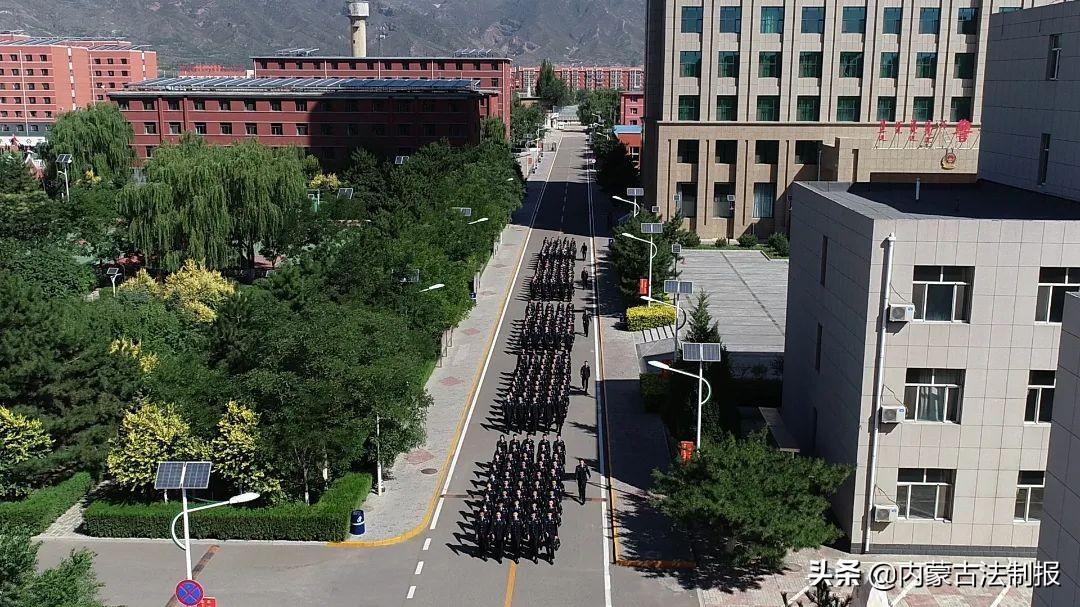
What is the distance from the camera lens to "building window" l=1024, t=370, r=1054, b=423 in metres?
19.9

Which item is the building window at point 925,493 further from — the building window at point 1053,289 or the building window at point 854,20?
the building window at point 854,20

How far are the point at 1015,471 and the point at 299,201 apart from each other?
37278 millimetres

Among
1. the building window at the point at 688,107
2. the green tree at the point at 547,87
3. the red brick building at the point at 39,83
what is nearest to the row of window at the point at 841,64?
the building window at the point at 688,107

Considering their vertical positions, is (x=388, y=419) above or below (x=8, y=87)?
below

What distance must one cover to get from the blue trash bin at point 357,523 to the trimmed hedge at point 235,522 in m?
0.16

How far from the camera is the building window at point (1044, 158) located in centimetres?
2356

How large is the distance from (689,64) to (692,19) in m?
2.56

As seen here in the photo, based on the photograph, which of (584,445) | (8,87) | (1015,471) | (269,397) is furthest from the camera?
(8,87)

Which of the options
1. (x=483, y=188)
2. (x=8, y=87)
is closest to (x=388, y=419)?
(x=483, y=188)

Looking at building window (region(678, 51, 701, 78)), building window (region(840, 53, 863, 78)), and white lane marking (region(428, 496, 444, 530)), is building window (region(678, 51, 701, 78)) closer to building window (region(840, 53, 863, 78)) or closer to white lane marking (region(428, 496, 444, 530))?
building window (region(840, 53, 863, 78))

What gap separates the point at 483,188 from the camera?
56031mm

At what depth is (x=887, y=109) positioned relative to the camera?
57.6m

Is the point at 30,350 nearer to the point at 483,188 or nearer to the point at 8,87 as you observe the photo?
the point at 483,188

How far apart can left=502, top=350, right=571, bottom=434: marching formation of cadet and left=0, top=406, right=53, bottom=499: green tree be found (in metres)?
12.4
